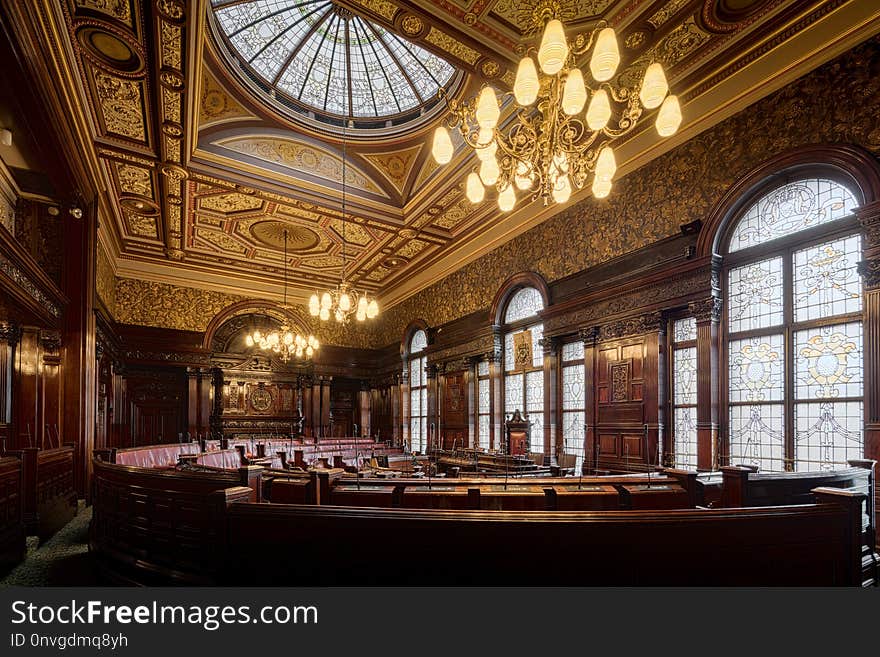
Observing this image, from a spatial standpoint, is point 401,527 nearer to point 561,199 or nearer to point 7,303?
point 561,199

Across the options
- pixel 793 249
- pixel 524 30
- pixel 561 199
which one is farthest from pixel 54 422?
pixel 793 249

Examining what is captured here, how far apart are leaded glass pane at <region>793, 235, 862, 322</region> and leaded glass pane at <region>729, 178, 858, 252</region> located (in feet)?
1.02

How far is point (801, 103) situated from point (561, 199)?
3.23 m

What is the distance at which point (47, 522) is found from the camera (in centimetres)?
477

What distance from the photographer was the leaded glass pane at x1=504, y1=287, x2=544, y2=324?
965 cm

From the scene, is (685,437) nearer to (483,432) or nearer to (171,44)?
(483,432)

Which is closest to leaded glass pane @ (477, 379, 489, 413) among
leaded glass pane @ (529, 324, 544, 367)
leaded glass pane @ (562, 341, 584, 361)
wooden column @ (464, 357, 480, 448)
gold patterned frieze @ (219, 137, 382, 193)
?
wooden column @ (464, 357, 480, 448)

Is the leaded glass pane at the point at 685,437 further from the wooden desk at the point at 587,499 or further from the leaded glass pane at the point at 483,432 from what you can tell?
the leaded glass pane at the point at 483,432

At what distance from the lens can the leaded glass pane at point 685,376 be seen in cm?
646

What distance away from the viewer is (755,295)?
5.84 m

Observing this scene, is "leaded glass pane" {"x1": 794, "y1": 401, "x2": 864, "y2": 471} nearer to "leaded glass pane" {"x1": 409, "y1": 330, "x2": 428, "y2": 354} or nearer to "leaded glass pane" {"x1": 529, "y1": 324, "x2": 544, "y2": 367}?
"leaded glass pane" {"x1": 529, "y1": 324, "x2": 544, "y2": 367}

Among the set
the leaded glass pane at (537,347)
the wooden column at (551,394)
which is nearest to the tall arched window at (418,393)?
the leaded glass pane at (537,347)

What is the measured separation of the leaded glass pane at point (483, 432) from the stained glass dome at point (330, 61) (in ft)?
21.6

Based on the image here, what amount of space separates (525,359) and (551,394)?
1168 mm
